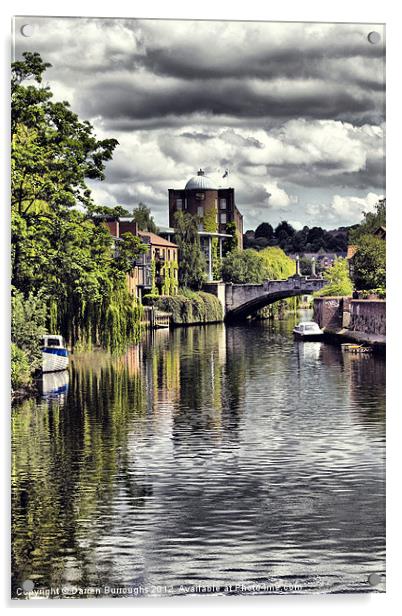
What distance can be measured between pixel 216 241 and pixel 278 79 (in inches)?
57.7

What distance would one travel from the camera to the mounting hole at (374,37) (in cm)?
830

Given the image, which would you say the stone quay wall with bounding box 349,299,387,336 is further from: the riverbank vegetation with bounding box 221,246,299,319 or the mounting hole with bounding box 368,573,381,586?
the mounting hole with bounding box 368,573,381,586

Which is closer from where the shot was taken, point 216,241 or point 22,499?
point 22,499

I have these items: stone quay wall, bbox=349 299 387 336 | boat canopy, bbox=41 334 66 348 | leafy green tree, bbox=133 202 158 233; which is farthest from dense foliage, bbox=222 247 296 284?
boat canopy, bbox=41 334 66 348

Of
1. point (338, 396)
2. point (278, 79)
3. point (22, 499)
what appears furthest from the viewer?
point (338, 396)

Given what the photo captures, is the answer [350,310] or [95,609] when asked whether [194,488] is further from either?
[350,310]

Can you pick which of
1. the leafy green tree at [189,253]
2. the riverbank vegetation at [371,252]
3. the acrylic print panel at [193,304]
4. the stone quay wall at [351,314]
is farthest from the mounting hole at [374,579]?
the leafy green tree at [189,253]

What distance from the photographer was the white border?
24.4ft

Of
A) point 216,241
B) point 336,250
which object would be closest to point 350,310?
point 336,250

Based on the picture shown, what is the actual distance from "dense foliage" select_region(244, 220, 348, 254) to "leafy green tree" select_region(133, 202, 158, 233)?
0.76 metres

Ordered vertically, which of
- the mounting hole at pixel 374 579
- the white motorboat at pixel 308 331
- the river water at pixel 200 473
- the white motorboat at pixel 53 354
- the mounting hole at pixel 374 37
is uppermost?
the mounting hole at pixel 374 37

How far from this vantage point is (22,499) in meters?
7.87

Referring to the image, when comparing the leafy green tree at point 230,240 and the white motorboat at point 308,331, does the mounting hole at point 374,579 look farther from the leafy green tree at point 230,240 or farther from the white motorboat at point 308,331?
the leafy green tree at point 230,240
